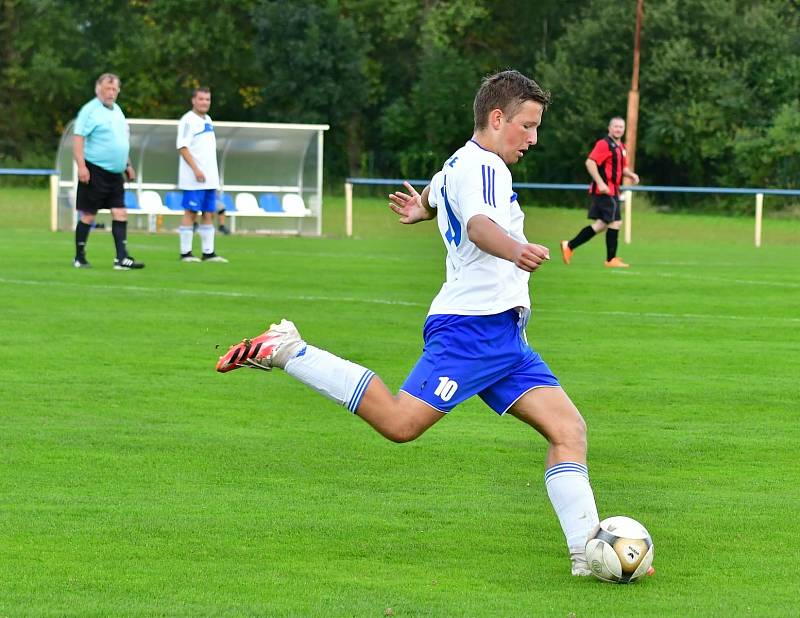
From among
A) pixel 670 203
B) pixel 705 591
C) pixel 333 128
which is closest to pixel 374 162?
pixel 333 128

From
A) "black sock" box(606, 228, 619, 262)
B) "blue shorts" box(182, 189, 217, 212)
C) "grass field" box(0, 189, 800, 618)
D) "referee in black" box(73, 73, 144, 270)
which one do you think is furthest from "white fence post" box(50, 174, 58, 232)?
"grass field" box(0, 189, 800, 618)

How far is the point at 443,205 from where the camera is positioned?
5887 millimetres

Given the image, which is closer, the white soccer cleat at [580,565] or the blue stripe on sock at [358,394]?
the white soccer cleat at [580,565]

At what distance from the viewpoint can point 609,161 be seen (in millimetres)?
21656

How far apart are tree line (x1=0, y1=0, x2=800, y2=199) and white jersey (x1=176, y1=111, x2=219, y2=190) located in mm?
31148

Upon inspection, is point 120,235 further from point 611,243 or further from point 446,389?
point 446,389

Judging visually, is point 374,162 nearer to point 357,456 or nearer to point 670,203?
point 670,203

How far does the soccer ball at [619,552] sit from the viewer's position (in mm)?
5480

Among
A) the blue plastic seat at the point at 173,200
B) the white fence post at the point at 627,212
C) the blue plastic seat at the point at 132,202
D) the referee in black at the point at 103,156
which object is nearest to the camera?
the referee in black at the point at 103,156

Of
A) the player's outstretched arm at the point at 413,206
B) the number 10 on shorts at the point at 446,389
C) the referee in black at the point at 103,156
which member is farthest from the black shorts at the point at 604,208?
the number 10 on shorts at the point at 446,389

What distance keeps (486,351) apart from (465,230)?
449mm

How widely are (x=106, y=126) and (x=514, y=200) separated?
1336 cm

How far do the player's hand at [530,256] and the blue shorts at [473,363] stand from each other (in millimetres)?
424

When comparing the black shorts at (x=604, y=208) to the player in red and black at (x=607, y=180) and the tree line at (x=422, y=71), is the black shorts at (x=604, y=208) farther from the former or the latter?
the tree line at (x=422, y=71)
